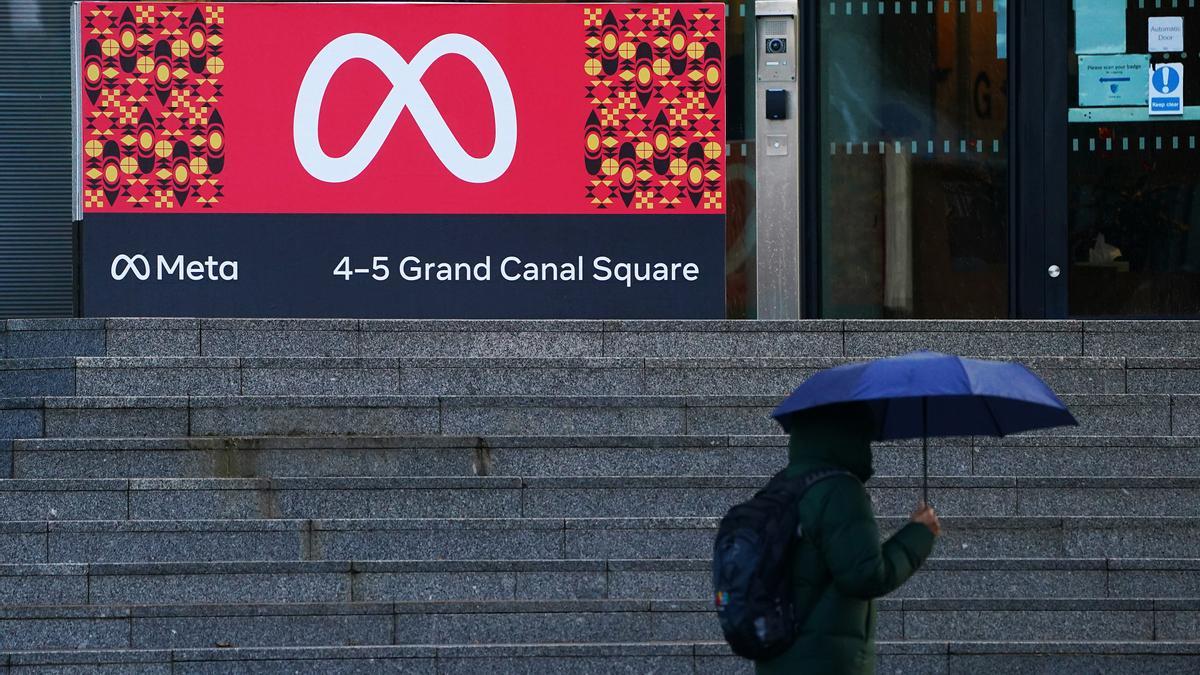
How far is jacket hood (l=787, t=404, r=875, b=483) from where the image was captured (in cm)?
488

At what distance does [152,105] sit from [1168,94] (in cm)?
628

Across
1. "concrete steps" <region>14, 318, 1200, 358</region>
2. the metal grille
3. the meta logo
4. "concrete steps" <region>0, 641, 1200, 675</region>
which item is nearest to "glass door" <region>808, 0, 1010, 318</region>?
"concrete steps" <region>14, 318, 1200, 358</region>

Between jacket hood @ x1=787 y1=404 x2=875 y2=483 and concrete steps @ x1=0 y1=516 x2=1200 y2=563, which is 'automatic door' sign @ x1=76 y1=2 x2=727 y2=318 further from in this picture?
jacket hood @ x1=787 y1=404 x2=875 y2=483

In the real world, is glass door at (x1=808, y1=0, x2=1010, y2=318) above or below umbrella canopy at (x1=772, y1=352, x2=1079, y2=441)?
above

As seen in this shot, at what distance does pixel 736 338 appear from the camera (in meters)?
9.84

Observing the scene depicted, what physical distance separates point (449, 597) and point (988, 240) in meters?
5.40

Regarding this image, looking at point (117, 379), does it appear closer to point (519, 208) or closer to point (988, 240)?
point (519, 208)

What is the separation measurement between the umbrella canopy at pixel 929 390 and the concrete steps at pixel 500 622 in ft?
7.80

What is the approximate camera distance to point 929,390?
4.75m

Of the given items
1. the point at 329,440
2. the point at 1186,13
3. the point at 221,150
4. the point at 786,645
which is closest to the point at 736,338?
the point at 329,440

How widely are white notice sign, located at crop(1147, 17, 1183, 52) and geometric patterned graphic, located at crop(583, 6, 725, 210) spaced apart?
9.94 feet

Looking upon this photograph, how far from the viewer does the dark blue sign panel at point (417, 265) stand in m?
10.4

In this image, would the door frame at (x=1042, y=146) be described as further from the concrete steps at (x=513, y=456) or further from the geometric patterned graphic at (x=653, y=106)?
the concrete steps at (x=513, y=456)

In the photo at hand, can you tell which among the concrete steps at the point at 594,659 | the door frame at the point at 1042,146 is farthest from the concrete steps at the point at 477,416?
the door frame at the point at 1042,146
